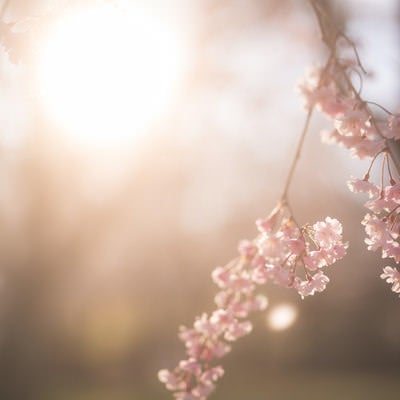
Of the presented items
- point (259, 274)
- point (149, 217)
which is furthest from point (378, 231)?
point (149, 217)

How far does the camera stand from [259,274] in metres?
1.63

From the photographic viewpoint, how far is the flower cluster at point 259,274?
62.0 inches

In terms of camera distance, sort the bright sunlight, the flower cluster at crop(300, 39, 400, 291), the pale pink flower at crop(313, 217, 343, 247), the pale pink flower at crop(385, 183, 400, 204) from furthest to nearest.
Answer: the bright sunlight, the pale pink flower at crop(313, 217, 343, 247), the pale pink flower at crop(385, 183, 400, 204), the flower cluster at crop(300, 39, 400, 291)

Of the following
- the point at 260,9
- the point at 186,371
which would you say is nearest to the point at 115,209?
the point at 260,9

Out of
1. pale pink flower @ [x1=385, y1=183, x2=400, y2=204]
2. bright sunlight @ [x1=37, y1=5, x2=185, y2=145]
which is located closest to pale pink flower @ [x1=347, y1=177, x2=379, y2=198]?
pale pink flower @ [x1=385, y1=183, x2=400, y2=204]

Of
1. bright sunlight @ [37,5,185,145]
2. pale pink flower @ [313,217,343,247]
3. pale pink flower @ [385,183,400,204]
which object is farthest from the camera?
bright sunlight @ [37,5,185,145]

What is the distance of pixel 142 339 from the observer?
57.5 ft

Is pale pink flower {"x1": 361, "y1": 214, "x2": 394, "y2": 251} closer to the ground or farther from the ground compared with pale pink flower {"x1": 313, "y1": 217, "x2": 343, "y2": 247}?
closer to the ground

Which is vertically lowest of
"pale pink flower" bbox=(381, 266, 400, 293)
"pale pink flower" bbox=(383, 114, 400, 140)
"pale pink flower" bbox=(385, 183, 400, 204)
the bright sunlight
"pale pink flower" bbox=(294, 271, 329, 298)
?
"pale pink flower" bbox=(381, 266, 400, 293)

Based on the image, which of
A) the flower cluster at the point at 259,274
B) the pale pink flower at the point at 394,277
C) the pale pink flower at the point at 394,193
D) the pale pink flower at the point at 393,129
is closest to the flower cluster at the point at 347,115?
the pale pink flower at the point at 393,129

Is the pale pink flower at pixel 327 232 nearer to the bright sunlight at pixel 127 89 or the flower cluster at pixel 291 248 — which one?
the flower cluster at pixel 291 248

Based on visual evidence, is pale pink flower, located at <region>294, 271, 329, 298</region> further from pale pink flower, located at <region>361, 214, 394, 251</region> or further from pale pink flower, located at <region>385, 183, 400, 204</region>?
pale pink flower, located at <region>385, 183, 400, 204</region>

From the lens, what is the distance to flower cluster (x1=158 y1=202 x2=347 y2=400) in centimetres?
158

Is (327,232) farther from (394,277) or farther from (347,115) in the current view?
(347,115)
